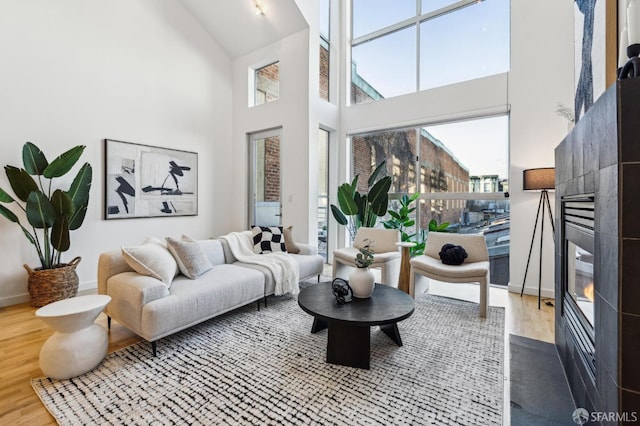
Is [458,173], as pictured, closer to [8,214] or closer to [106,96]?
[106,96]

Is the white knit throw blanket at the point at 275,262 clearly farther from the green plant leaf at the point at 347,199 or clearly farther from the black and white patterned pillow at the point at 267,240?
the green plant leaf at the point at 347,199

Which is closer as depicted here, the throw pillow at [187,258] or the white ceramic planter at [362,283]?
the white ceramic planter at [362,283]

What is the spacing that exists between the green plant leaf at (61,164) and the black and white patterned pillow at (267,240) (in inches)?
82.3

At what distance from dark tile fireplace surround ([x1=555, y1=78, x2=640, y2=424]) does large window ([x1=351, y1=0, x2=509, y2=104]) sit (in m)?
3.36

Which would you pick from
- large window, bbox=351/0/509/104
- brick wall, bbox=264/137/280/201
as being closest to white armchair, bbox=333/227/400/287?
brick wall, bbox=264/137/280/201

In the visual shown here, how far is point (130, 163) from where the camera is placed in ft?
13.1

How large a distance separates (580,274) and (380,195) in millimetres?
2740

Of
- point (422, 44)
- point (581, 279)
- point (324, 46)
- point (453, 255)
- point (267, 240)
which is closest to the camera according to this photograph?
point (581, 279)

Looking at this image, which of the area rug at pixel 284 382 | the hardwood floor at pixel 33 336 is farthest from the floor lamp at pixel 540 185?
the area rug at pixel 284 382

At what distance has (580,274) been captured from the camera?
175 centimetres

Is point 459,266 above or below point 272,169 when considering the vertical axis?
below

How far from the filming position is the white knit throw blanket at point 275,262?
123 inches

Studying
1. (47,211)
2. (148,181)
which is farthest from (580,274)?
(148,181)

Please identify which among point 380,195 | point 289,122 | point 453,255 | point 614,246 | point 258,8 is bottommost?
point 453,255
